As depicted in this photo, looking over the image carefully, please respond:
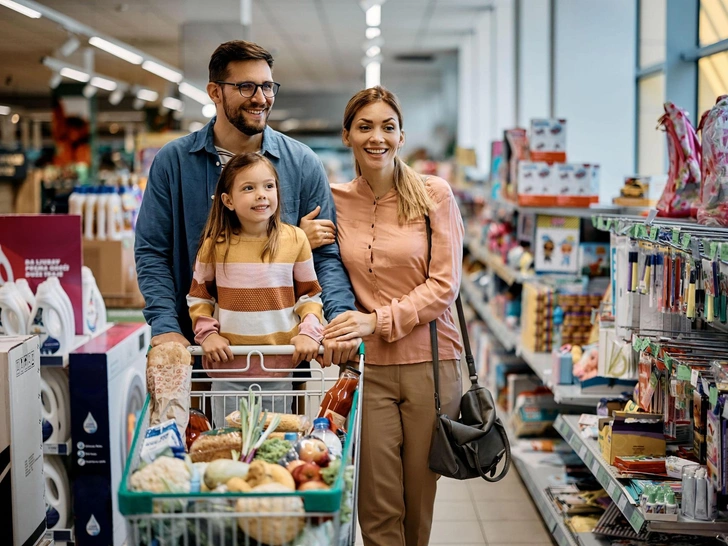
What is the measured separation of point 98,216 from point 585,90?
3.79 m

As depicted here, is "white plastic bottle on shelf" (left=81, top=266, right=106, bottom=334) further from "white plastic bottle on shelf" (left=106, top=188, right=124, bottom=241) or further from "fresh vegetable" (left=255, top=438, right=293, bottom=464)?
"fresh vegetable" (left=255, top=438, right=293, bottom=464)

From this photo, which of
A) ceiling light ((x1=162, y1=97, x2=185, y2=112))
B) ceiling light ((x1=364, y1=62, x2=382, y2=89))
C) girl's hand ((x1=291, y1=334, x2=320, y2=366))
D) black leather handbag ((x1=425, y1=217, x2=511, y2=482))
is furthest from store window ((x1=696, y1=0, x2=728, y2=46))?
ceiling light ((x1=162, y1=97, x2=185, y2=112))

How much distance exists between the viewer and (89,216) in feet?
17.6

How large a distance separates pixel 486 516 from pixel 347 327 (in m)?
2.39

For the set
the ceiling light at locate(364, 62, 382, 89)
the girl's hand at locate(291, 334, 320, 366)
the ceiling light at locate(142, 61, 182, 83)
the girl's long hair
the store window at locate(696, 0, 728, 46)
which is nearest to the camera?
the girl's hand at locate(291, 334, 320, 366)

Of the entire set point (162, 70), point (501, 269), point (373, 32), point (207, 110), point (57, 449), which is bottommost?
point (57, 449)

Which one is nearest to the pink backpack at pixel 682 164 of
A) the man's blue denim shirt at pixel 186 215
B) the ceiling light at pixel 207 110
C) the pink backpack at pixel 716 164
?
the pink backpack at pixel 716 164

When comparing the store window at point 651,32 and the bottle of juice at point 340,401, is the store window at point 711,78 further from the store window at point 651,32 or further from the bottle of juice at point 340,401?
the bottle of juice at point 340,401

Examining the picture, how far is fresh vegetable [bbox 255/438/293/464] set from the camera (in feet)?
6.82

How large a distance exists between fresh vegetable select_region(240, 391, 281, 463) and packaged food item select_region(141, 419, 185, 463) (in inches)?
5.9

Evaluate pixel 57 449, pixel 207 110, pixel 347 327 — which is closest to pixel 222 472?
pixel 347 327

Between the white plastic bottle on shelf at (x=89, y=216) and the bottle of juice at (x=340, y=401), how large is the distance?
130 inches

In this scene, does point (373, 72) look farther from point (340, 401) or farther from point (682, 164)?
point (340, 401)

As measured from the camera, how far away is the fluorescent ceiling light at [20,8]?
9732 millimetres
